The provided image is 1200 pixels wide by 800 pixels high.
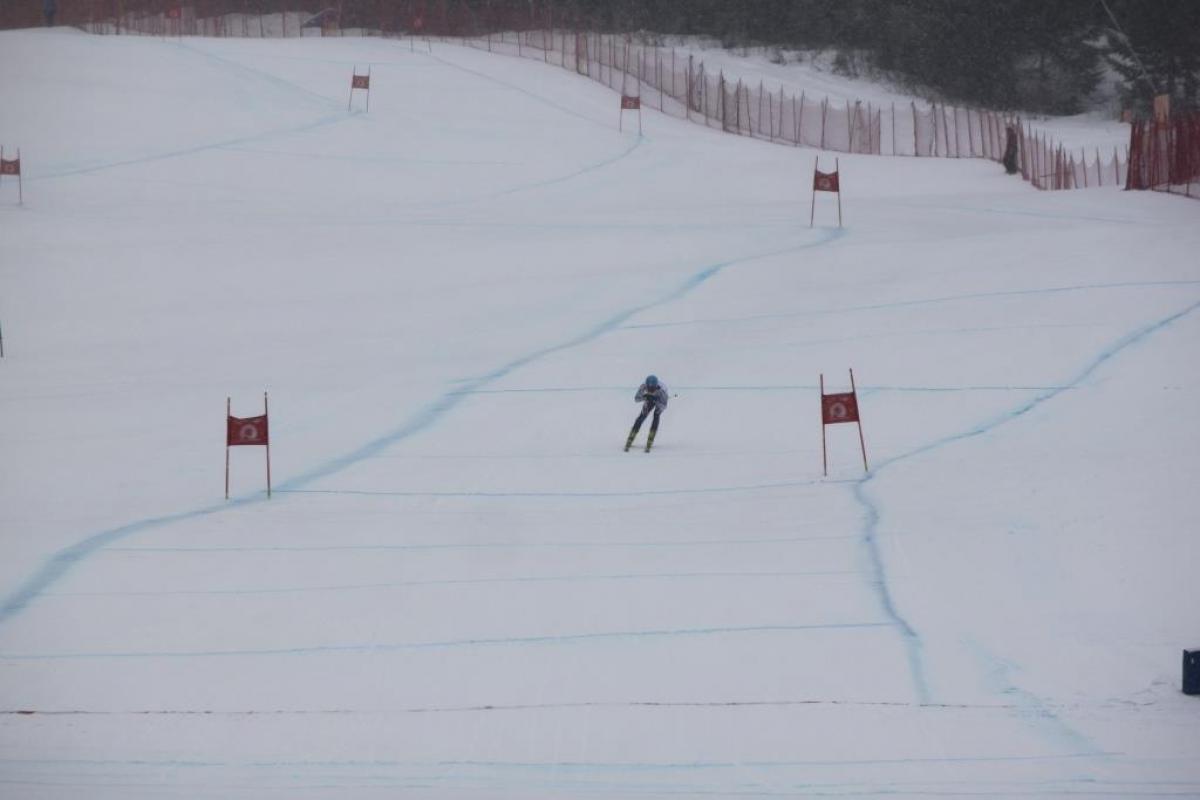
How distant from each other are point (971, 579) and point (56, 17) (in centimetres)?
5420

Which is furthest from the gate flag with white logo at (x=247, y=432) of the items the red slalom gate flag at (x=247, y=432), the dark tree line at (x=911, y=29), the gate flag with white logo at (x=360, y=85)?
the dark tree line at (x=911, y=29)

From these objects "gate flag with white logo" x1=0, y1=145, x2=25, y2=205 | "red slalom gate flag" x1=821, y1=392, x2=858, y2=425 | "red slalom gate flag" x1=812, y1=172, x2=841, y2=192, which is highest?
"red slalom gate flag" x1=812, y1=172, x2=841, y2=192

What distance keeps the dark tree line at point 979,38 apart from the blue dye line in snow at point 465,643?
47509 millimetres

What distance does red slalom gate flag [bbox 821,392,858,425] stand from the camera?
56.6ft

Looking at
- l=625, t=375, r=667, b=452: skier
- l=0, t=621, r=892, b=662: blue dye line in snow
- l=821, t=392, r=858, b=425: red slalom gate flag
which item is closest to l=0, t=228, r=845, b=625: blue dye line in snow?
l=0, t=621, r=892, b=662: blue dye line in snow

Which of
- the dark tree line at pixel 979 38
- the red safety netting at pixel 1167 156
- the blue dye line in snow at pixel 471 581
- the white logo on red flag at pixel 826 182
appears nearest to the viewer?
the blue dye line in snow at pixel 471 581

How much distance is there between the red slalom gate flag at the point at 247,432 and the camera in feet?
55.5

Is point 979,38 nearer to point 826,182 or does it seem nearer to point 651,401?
point 826,182

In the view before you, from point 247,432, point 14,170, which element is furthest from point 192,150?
point 247,432

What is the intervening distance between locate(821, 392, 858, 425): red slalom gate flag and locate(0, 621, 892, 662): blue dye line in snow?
5.02m

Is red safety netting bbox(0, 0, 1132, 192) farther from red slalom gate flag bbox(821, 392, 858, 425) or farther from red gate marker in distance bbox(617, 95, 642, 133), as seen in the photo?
red slalom gate flag bbox(821, 392, 858, 425)

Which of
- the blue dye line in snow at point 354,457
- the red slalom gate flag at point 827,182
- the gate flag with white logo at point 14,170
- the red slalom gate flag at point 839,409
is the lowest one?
the blue dye line in snow at point 354,457

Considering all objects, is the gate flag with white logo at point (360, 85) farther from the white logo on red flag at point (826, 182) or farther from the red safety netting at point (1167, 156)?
the red safety netting at point (1167, 156)

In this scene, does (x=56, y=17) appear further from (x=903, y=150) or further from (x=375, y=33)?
(x=903, y=150)
